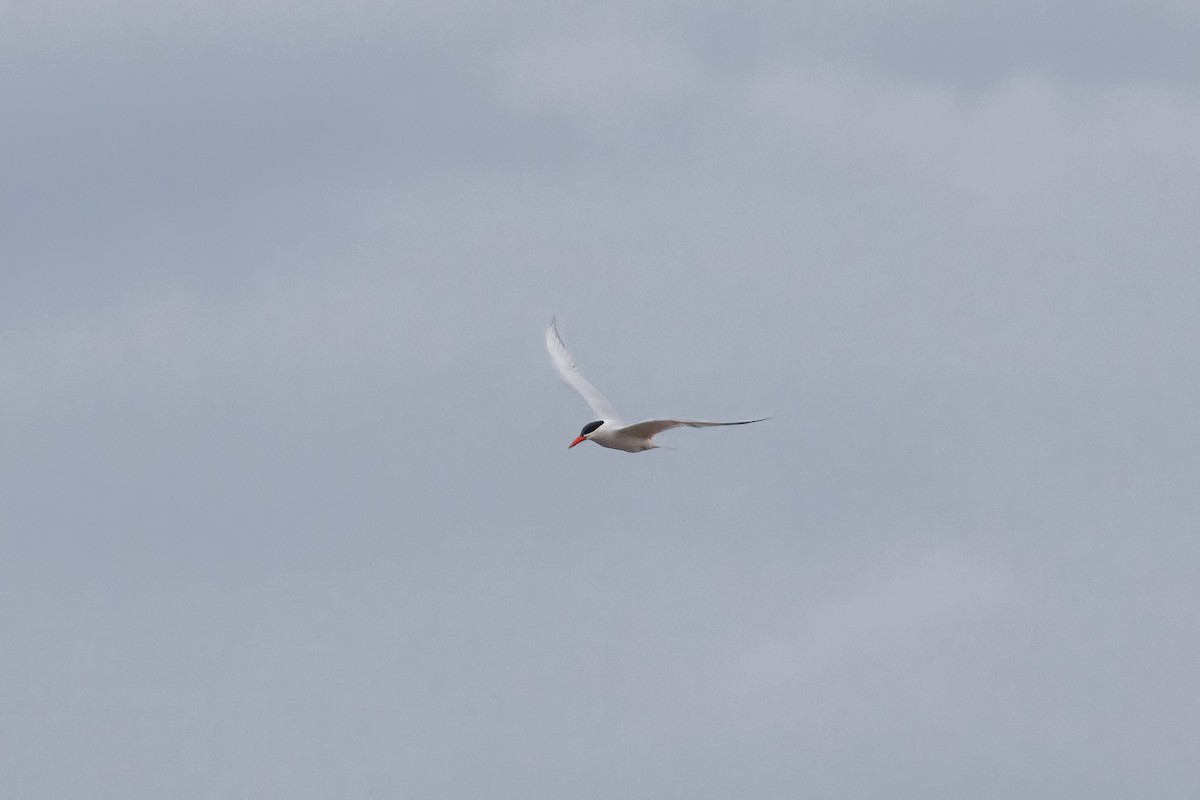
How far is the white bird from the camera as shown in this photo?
2437 inches

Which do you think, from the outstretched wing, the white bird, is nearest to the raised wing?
the white bird

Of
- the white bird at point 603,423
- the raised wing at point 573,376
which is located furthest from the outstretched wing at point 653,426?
the raised wing at point 573,376

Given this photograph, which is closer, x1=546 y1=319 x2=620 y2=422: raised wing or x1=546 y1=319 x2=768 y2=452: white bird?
x1=546 y1=319 x2=768 y2=452: white bird

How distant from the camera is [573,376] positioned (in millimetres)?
72312

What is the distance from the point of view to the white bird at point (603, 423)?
203ft

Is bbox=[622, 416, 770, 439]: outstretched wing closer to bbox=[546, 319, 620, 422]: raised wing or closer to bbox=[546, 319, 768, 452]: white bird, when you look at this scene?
bbox=[546, 319, 768, 452]: white bird

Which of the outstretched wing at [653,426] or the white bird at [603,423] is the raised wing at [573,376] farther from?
the outstretched wing at [653,426]

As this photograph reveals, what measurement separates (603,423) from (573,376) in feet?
23.6

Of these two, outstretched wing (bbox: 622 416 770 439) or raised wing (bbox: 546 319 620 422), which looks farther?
raised wing (bbox: 546 319 620 422)

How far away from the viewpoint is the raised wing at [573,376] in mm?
69688

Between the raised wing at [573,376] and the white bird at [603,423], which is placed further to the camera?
the raised wing at [573,376]

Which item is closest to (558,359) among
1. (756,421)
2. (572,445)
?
(572,445)

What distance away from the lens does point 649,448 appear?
64.1 meters

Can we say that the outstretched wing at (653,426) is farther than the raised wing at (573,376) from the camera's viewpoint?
No
